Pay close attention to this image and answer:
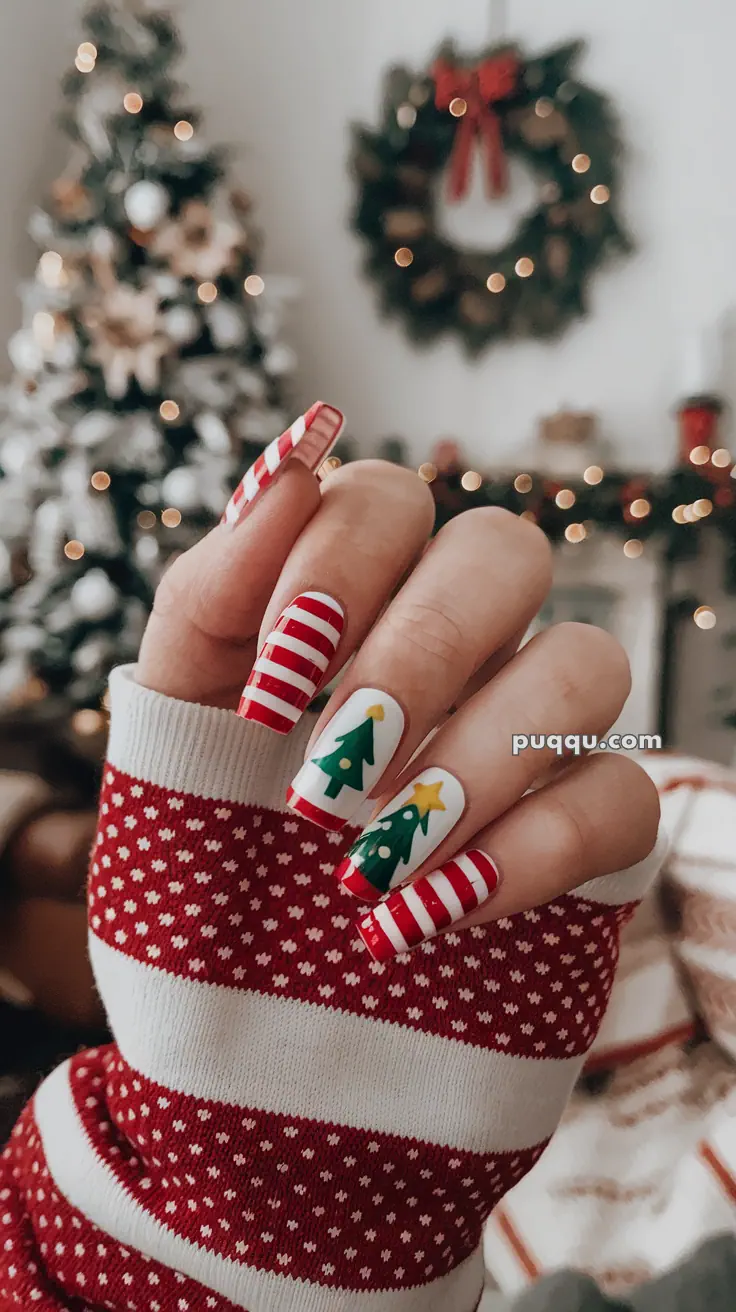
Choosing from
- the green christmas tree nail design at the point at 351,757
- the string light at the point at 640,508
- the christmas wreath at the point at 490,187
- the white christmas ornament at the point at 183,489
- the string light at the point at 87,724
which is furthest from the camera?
the christmas wreath at the point at 490,187

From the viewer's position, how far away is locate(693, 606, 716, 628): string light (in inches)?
75.0

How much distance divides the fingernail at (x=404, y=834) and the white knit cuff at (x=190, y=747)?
0.23 ft

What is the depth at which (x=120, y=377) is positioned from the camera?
5.32 ft

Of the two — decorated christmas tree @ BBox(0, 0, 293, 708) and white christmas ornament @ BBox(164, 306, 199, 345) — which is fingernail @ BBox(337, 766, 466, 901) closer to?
decorated christmas tree @ BBox(0, 0, 293, 708)

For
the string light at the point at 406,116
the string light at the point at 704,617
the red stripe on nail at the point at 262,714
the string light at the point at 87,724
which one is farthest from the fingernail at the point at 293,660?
the string light at the point at 406,116

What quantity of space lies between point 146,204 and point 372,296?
27.2 inches

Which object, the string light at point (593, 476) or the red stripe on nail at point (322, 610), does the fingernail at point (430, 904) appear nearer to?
the red stripe on nail at point (322, 610)

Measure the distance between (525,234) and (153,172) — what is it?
82 centimetres

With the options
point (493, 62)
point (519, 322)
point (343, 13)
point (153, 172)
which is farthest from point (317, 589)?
point (343, 13)

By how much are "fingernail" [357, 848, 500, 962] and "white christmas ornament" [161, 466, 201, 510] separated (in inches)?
53.1

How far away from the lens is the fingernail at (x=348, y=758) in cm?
32

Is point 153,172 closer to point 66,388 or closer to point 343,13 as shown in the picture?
point 66,388

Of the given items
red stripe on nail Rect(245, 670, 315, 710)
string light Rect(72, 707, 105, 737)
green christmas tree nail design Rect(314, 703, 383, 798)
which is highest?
red stripe on nail Rect(245, 670, 315, 710)

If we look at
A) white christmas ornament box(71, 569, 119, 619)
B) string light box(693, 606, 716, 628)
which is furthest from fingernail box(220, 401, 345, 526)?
string light box(693, 606, 716, 628)
